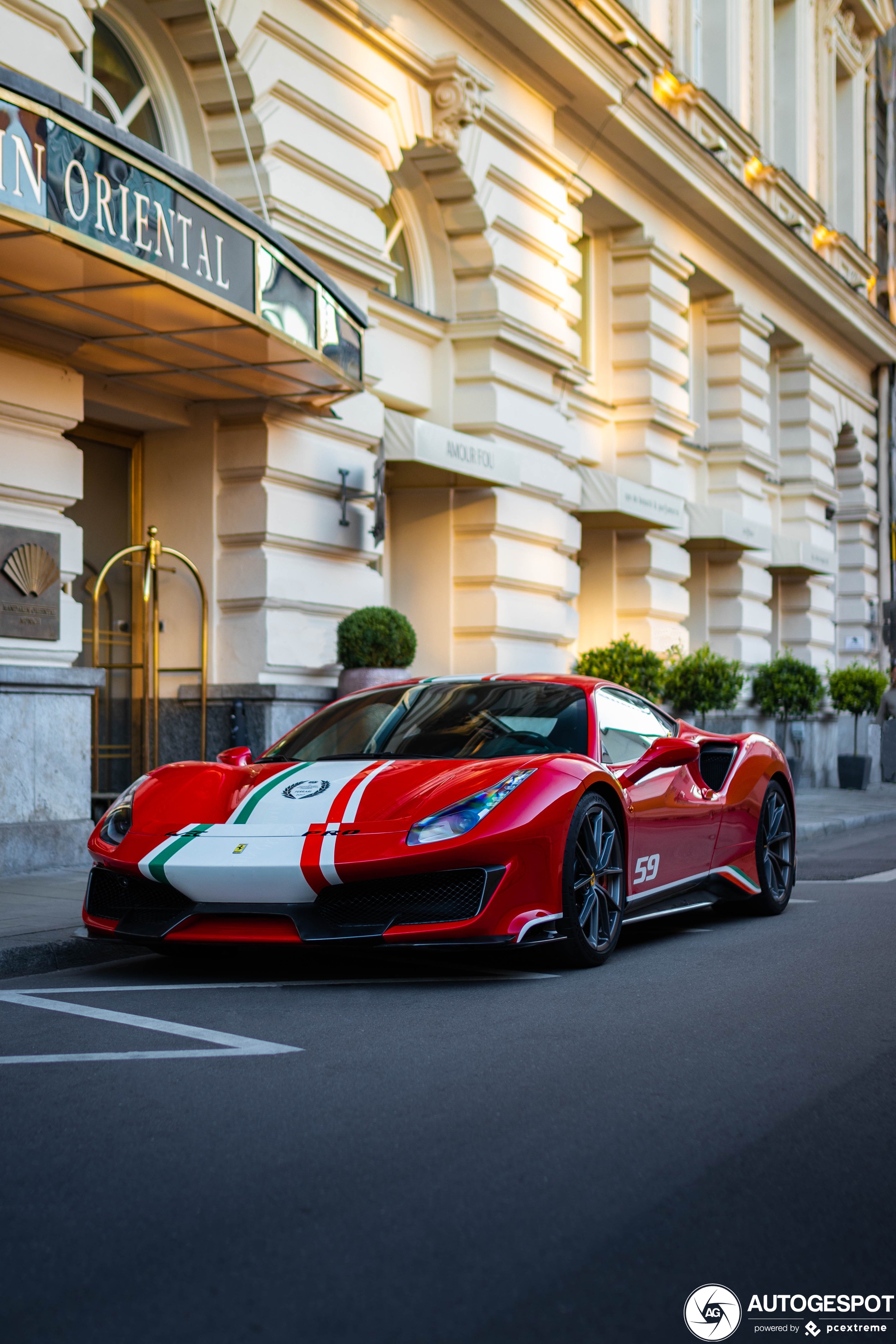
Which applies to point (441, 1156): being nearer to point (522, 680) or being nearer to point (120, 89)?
point (522, 680)

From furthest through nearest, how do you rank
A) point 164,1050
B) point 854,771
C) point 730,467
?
point 854,771 < point 730,467 < point 164,1050

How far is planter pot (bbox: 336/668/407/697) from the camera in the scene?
12055 millimetres

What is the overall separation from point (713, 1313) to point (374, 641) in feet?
32.7

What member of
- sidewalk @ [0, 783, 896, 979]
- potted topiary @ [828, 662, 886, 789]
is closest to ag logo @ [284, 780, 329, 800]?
sidewalk @ [0, 783, 896, 979]

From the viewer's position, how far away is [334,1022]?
5016mm

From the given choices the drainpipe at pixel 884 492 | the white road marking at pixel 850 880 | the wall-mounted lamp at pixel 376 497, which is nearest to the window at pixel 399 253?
the wall-mounted lamp at pixel 376 497

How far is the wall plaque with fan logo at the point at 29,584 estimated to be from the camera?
9617 mm

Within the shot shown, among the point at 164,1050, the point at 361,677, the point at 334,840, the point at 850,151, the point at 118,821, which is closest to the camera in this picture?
the point at 164,1050

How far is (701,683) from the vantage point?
59.0 feet

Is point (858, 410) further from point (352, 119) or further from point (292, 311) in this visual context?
point (292, 311)

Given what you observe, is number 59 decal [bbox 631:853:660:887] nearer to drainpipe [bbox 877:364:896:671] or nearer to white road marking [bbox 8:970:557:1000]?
white road marking [bbox 8:970:557:1000]

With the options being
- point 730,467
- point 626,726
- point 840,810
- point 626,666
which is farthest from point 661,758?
point 730,467

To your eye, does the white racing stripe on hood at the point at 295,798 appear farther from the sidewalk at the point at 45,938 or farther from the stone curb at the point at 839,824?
the stone curb at the point at 839,824

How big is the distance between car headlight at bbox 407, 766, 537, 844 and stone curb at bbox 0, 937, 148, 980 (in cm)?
134
